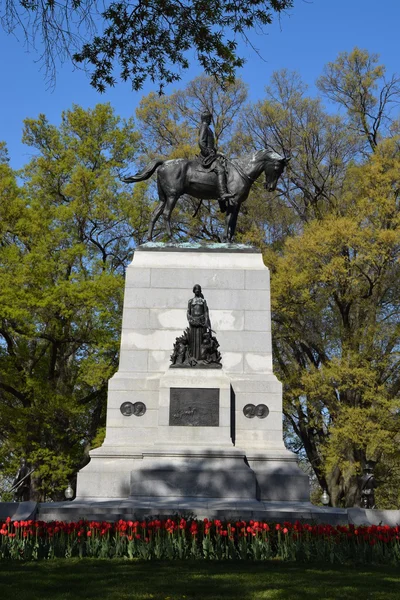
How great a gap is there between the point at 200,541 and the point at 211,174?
34.6ft

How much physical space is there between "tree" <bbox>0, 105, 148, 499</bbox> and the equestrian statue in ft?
25.8

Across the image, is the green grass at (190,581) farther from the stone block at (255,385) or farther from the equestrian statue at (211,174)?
the equestrian statue at (211,174)

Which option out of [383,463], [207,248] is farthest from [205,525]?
[383,463]

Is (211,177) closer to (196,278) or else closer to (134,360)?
(196,278)

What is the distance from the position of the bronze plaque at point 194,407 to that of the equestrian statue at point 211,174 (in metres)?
4.73

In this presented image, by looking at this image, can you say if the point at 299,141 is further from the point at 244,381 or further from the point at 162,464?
the point at 162,464

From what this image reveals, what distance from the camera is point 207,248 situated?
702 inches

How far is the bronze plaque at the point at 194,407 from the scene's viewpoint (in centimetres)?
1505

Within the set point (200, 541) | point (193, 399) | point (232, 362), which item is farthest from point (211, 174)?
point (200, 541)

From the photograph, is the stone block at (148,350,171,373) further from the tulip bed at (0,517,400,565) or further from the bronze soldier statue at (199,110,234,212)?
the tulip bed at (0,517,400,565)

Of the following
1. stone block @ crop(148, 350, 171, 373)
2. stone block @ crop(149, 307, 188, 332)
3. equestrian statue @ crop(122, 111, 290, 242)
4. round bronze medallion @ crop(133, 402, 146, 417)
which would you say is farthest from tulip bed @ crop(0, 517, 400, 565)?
equestrian statue @ crop(122, 111, 290, 242)

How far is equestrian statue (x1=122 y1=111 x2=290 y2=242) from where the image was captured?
59.7 feet

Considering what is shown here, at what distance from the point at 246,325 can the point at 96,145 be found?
16.0 metres

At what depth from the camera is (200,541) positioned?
991 cm
